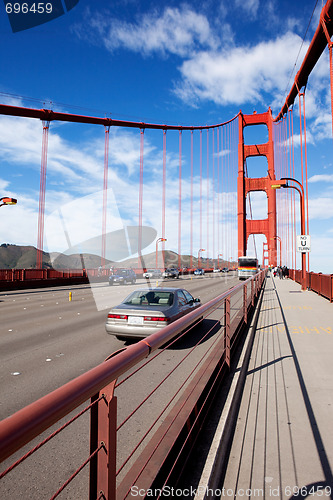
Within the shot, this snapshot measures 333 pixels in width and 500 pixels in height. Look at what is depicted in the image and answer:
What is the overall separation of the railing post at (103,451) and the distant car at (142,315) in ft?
16.8

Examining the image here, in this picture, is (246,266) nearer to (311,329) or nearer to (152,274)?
(152,274)

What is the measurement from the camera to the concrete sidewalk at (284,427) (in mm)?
2492

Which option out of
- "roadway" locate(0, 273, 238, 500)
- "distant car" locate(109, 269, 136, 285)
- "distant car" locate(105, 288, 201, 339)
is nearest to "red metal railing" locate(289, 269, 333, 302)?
"roadway" locate(0, 273, 238, 500)

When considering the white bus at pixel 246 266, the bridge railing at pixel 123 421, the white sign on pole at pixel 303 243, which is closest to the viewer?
the bridge railing at pixel 123 421

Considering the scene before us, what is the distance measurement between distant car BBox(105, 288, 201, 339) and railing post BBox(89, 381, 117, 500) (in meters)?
5.11

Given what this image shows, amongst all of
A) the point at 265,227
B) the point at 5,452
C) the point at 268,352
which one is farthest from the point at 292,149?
the point at 5,452

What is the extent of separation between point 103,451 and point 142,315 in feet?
17.7

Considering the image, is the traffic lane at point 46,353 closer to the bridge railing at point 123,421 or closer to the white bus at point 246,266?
the bridge railing at point 123,421

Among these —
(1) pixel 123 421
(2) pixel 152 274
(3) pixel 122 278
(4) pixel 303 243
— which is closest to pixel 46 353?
(1) pixel 123 421

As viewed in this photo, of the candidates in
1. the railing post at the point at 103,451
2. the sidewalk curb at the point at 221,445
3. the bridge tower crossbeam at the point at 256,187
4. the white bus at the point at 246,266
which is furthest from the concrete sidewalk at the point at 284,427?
the bridge tower crossbeam at the point at 256,187

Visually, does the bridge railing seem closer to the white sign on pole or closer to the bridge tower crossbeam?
the white sign on pole

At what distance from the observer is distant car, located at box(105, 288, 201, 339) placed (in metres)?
6.80

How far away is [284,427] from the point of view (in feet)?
11.0

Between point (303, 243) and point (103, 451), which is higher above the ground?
point (303, 243)
